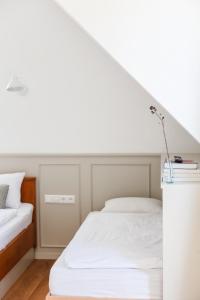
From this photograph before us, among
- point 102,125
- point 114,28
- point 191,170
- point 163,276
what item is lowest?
point 163,276

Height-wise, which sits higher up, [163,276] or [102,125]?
[102,125]

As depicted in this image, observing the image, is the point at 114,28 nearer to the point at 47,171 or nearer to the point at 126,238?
the point at 126,238

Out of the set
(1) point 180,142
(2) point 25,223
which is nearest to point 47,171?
(2) point 25,223

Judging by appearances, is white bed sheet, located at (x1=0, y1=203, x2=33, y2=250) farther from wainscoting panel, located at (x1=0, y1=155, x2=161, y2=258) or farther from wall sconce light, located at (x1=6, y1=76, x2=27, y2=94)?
wall sconce light, located at (x1=6, y1=76, x2=27, y2=94)

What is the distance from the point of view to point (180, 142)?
4160mm

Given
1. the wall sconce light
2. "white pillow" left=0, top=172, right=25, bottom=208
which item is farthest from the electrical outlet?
the wall sconce light

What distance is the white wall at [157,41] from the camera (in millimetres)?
2598

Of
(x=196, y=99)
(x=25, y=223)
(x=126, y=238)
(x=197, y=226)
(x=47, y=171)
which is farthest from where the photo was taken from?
(x=47, y=171)

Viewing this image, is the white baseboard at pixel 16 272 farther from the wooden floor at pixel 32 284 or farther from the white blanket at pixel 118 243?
the white blanket at pixel 118 243

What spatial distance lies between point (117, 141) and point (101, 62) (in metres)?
0.77

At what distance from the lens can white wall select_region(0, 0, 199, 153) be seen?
160 inches

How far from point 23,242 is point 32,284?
0.41 m

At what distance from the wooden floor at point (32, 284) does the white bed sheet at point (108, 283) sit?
87 centimetres

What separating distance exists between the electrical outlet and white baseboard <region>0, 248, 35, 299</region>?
20.7 inches
